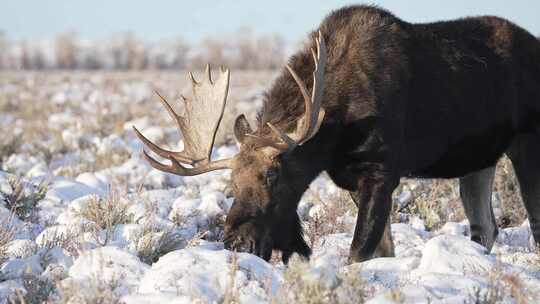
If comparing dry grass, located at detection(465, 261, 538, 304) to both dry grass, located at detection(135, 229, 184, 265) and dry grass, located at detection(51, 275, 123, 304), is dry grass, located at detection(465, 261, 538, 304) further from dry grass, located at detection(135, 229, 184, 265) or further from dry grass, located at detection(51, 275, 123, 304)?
dry grass, located at detection(135, 229, 184, 265)

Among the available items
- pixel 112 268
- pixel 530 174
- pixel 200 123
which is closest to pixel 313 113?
pixel 200 123

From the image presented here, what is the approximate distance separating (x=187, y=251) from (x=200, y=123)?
1.55m

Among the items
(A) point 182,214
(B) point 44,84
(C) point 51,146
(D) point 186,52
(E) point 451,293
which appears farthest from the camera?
(D) point 186,52

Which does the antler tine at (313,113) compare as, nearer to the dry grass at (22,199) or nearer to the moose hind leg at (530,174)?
the moose hind leg at (530,174)

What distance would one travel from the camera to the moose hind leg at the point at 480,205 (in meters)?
6.91

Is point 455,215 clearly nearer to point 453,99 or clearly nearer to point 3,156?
point 453,99

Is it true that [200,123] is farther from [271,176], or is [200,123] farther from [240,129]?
[271,176]

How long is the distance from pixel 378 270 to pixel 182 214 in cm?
271

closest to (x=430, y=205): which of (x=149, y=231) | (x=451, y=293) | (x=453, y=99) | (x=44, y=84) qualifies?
(x=453, y=99)

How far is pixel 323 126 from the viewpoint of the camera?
5758mm

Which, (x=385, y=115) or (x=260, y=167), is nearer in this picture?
(x=260, y=167)

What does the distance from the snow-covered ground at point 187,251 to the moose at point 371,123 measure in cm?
42

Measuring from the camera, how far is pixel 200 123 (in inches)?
236

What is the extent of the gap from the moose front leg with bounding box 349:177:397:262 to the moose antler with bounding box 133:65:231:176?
1.11 meters
